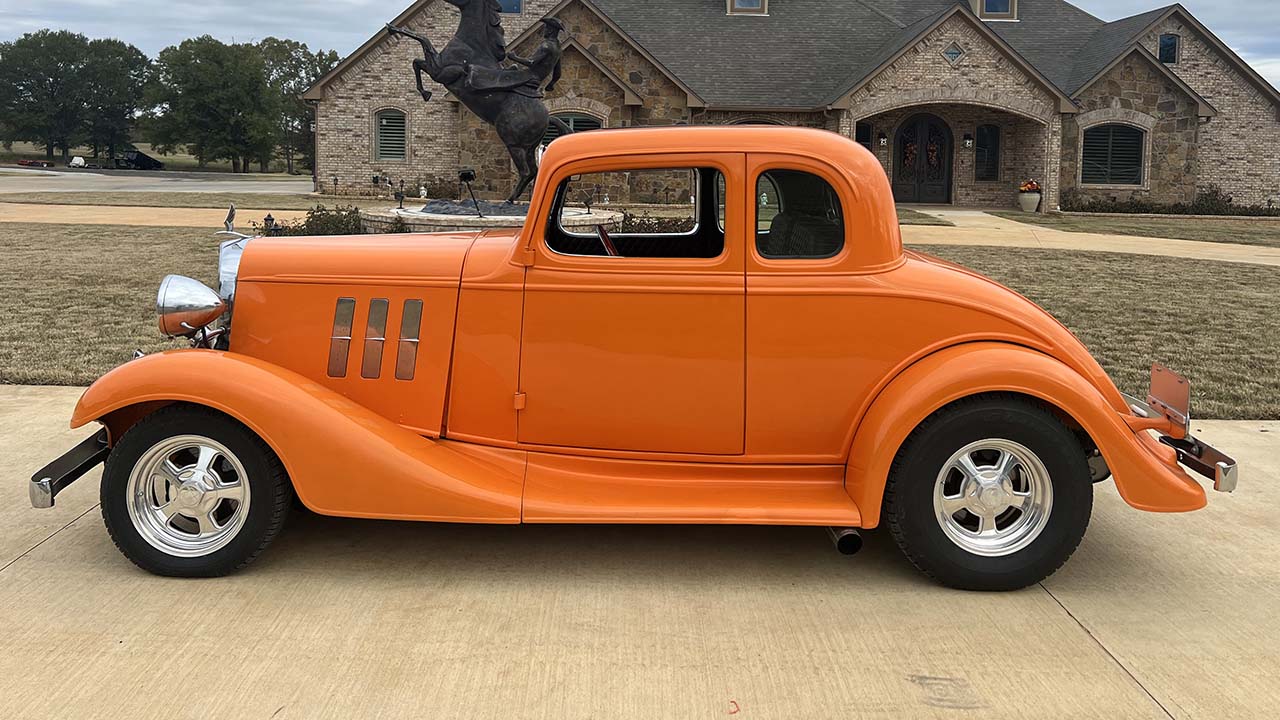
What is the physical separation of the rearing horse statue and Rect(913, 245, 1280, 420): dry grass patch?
682cm

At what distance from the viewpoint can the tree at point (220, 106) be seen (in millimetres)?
68750

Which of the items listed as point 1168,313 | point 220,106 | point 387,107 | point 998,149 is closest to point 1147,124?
point 998,149

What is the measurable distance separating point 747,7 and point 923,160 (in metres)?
7.82

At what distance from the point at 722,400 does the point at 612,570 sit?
0.82 metres

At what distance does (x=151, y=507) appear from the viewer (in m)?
3.89

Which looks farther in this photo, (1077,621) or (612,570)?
(612,570)

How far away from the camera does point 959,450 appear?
3.81 meters

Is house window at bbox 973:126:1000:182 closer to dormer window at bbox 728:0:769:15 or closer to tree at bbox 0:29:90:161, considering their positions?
dormer window at bbox 728:0:769:15

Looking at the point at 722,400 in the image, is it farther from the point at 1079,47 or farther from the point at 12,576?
the point at 1079,47

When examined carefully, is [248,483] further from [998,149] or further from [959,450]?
[998,149]

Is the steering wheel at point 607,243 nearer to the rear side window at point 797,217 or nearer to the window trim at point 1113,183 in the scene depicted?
the rear side window at point 797,217

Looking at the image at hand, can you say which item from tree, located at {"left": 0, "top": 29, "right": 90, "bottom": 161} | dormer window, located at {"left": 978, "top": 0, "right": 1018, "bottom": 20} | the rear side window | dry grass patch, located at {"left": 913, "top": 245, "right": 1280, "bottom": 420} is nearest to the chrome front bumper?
the rear side window

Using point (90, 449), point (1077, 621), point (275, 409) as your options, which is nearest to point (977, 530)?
point (1077, 621)

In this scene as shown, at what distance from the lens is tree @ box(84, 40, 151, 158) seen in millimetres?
82625
